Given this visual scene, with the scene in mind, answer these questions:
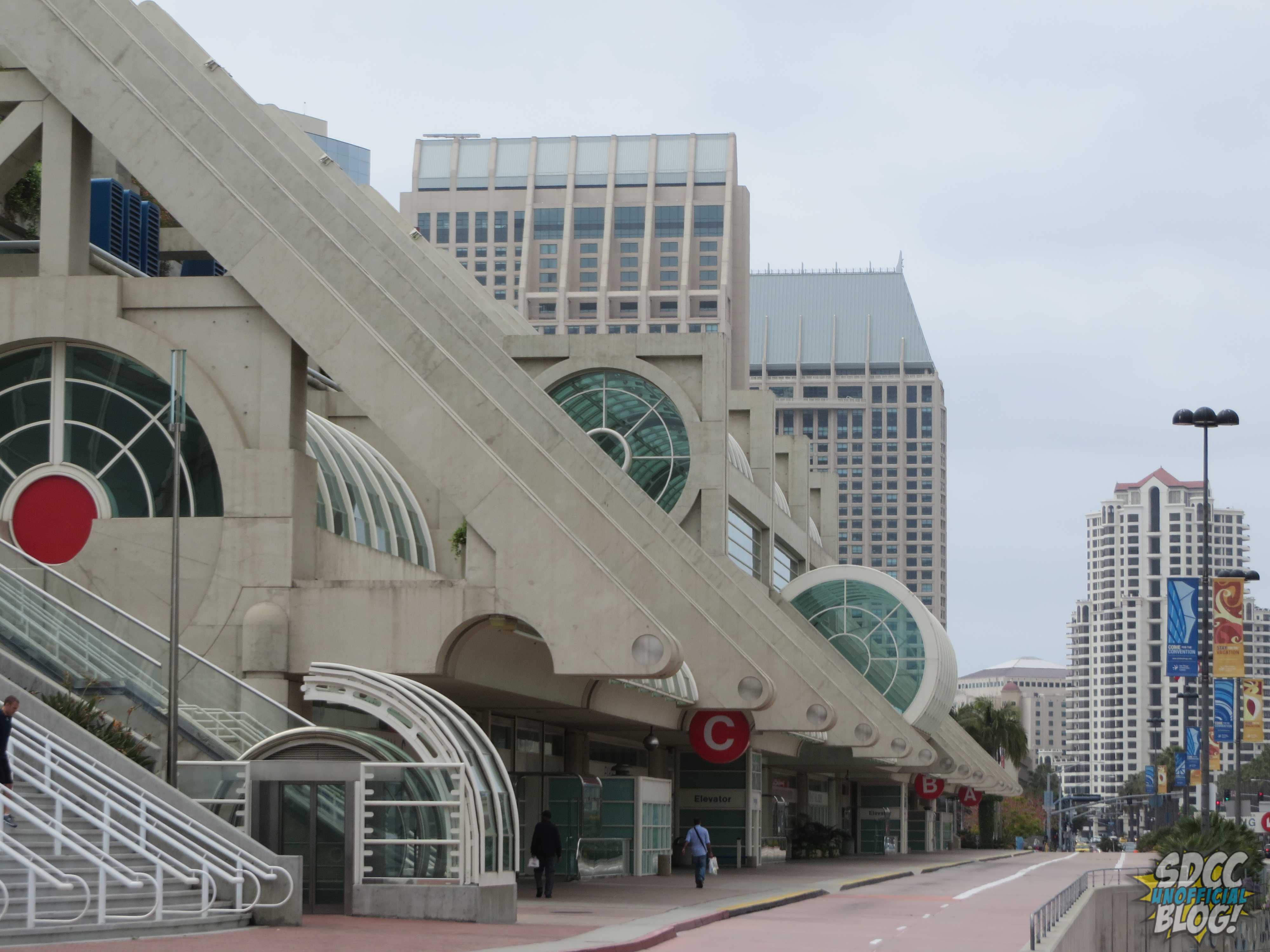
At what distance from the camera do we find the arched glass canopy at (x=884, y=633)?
59.9 metres

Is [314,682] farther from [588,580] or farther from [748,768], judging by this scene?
[748,768]

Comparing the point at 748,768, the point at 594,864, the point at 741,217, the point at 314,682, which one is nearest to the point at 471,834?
the point at 314,682

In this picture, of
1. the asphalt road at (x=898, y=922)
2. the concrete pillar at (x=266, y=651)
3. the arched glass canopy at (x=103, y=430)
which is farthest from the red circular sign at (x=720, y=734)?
the arched glass canopy at (x=103, y=430)

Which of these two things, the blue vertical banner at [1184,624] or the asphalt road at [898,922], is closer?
the asphalt road at [898,922]

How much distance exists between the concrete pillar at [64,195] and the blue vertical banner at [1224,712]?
30446 mm

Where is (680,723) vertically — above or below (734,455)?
below

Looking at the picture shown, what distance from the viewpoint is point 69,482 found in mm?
30625

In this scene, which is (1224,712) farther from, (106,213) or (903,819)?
(106,213)

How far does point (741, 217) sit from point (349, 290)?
126 metres

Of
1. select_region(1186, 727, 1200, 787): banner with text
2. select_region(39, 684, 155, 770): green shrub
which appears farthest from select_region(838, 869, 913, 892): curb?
select_region(39, 684, 155, 770): green shrub

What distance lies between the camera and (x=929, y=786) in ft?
245

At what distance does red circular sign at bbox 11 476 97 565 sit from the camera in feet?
99.9

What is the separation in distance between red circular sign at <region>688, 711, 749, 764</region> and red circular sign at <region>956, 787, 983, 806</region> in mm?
53600

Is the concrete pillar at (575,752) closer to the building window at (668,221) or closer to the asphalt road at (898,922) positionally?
the asphalt road at (898,922)
